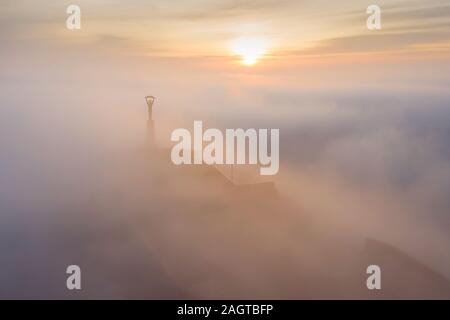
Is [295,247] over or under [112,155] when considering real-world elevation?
under

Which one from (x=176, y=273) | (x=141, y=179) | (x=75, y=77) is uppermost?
(x=75, y=77)

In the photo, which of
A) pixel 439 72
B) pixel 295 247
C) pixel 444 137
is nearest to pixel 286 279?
pixel 295 247

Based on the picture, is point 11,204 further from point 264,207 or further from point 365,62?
point 365,62

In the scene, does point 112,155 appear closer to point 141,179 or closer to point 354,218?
point 141,179

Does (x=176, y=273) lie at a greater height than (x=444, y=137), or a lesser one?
lesser

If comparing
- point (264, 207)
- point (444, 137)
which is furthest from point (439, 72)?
point (264, 207)
